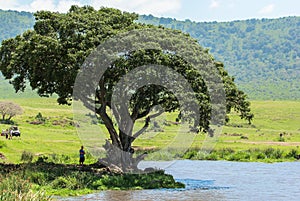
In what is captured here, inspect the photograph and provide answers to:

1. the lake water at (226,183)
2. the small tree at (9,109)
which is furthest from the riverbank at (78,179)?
the small tree at (9,109)

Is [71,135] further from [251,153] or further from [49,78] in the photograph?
[49,78]

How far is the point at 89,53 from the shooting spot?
34.8 metres

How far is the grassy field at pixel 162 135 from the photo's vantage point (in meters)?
62.8

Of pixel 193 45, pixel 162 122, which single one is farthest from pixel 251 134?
pixel 193 45

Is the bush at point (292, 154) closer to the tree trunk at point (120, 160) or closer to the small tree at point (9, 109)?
the tree trunk at point (120, 160)

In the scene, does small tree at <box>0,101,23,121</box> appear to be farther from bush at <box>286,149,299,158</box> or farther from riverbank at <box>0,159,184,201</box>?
riverbank at <box>0,159,184,201</box>

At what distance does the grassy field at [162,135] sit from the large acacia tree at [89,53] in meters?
13.4

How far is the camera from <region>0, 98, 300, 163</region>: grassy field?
206 ft

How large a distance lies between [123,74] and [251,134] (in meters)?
74.8

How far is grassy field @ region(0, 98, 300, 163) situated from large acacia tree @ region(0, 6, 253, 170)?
13.4 m

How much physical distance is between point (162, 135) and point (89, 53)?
5967 cm

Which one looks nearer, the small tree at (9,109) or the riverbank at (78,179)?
the riverbank at (78,179)

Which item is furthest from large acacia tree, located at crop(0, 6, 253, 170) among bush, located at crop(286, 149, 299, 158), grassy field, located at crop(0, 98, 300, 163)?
bush, located at crop(286, 149, 299, 158)

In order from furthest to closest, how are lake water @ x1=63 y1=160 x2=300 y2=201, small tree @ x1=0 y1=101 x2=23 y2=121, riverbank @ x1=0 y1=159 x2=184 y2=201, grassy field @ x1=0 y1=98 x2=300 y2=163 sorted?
1. small tree @ x1=0 y1=101 x2=23 y2=121
2. grassy field @ x1=0 y1=98 x2=300 y2=163
3. riverbank @ x1=0 y1=159 x2=184 y2=201
4. lake water @ x1=63 y1=160 x2=300 y2=201
